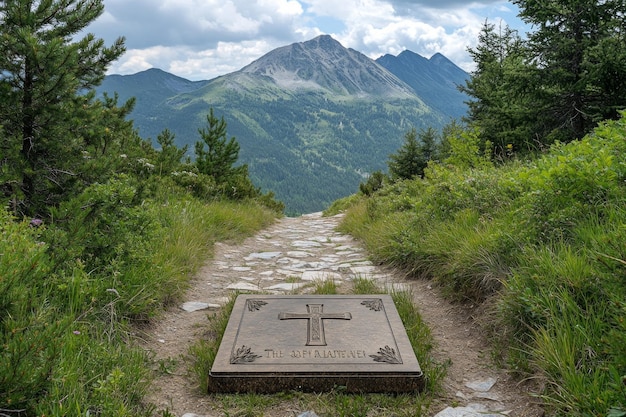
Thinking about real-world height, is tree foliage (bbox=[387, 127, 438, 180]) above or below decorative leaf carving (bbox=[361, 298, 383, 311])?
above

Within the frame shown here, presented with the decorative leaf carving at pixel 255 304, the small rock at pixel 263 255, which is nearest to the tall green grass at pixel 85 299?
the decorative leaf carving at pixel 255 304

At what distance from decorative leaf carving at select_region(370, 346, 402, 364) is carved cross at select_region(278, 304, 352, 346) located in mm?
416

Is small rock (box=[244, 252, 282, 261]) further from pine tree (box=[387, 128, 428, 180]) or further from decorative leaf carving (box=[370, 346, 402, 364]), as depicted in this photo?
pine tree (box=[387, 128, 428, 180])

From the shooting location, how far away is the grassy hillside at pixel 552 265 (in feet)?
8.23

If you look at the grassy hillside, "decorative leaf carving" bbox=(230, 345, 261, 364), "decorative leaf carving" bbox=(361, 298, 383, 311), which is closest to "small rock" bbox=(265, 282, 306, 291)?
"decorative leaf carving" bbox=(361, 298, 383, 311)

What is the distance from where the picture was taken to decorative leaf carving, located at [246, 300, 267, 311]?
4.05 meters

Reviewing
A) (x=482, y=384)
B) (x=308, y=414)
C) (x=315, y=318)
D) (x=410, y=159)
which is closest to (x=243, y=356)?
(x=308, y=414)

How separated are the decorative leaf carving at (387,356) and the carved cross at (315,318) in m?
0.42

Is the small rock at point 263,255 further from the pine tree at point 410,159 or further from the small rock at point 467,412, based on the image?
the pine tree at point 410,159

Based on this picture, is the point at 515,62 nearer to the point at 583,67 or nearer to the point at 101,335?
the point at 583,67

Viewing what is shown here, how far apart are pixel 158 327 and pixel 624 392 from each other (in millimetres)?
3424

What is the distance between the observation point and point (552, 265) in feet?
10.6

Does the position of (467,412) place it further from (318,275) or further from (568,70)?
(568,70)

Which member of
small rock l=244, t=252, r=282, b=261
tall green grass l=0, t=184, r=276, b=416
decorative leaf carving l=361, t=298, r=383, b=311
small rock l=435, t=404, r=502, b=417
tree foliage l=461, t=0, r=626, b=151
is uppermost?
tree foliage l=461, t=0, r=626, b=151
